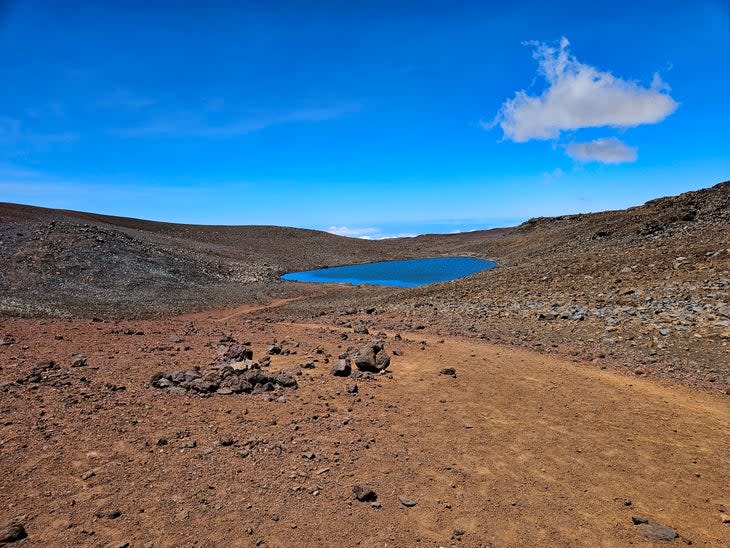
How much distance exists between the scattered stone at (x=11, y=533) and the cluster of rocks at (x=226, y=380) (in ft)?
12.5

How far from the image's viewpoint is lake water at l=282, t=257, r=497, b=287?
45.3 m

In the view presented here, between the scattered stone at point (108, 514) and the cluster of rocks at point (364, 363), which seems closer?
the scattered stone at point (108, 514)

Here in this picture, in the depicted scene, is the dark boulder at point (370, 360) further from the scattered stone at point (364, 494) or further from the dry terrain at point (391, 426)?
the scattered stone at point (364, 494)

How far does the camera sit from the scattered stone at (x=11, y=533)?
4777mm

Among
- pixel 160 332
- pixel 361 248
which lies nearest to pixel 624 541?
pixel 160 332

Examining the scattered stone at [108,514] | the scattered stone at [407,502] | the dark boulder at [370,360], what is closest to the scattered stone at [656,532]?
the scattered stone at [407,502]

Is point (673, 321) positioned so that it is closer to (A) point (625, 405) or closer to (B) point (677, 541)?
(A) point (625, 405)

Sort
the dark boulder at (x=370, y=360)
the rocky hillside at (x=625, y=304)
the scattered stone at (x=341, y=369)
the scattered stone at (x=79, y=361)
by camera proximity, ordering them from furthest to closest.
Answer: the rocky hillside at (x=625, y=304)
the dark boulder at (x=370, y=360)
the scattered stone at (x=341, y=369)
the scattered stone at (x=79, y=361)

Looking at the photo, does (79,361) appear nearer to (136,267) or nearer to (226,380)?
(226,380)

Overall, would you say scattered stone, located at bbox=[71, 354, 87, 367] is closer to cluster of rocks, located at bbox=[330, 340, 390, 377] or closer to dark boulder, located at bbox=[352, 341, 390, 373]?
A: cluster of rocks, located at bbox=[330, 340, 390, 377]

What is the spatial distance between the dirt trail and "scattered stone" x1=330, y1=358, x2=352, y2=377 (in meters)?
0.29

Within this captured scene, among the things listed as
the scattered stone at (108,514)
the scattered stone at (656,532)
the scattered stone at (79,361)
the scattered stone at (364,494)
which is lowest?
the scattered stone at (656,532)

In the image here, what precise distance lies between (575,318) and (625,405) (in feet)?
21.2

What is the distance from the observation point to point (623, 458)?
22.8 feet
